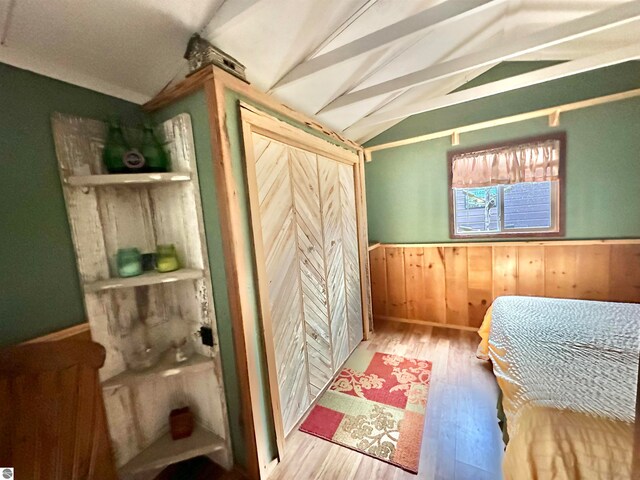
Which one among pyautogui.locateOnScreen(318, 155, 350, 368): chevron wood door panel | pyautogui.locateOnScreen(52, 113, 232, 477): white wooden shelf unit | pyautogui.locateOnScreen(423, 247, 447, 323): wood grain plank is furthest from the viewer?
pyautogui.locateOnScreen(423, 247, 447, 323): wood grain plank

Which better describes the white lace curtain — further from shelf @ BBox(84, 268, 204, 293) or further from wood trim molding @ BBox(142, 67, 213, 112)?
shelf @ BBox(84, 268, 204, 293)

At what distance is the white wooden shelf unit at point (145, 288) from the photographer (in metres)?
1.18

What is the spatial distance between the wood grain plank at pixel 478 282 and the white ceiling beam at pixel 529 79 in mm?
1582

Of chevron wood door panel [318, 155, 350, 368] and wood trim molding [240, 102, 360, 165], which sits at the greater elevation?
wood trim molding [240, 102, 360, 165]

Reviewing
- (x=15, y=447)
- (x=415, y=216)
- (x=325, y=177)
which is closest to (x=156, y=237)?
(x=15, y=447)

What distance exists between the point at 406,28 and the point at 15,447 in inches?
93.0

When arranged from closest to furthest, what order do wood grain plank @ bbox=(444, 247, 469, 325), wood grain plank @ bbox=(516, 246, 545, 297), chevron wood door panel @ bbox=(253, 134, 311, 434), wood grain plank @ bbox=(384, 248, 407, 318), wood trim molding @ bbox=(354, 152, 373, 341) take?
chevron wood door panel @ bbox=(253, 134, 311, 434)
wood grain plank @ bbox=(516, 246, 545, 297)
wood trim molding @ bbox=(354, 152, 373, 341)
wood grain plank @ bbox=(444, 247, 469, 325)
wood grain plank @ bbox=(384, 248, 407, 318)

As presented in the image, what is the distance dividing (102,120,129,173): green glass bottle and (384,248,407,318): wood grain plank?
2810mm

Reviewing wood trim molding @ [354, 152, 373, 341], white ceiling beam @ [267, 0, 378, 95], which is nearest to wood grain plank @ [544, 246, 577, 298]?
wood trim molding @ [354, 152, 373, 341]

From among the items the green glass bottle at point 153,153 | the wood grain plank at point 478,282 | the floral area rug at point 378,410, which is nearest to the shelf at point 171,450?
the floral area rug at point 378,410

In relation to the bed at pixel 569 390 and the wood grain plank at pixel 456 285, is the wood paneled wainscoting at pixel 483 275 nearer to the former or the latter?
the wood grain plank at pixel 456 285

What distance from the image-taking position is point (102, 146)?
4.11 ft

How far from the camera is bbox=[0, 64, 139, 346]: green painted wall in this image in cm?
98

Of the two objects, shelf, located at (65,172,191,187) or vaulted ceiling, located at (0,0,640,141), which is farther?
shelf, located at (65,172,191,187)
